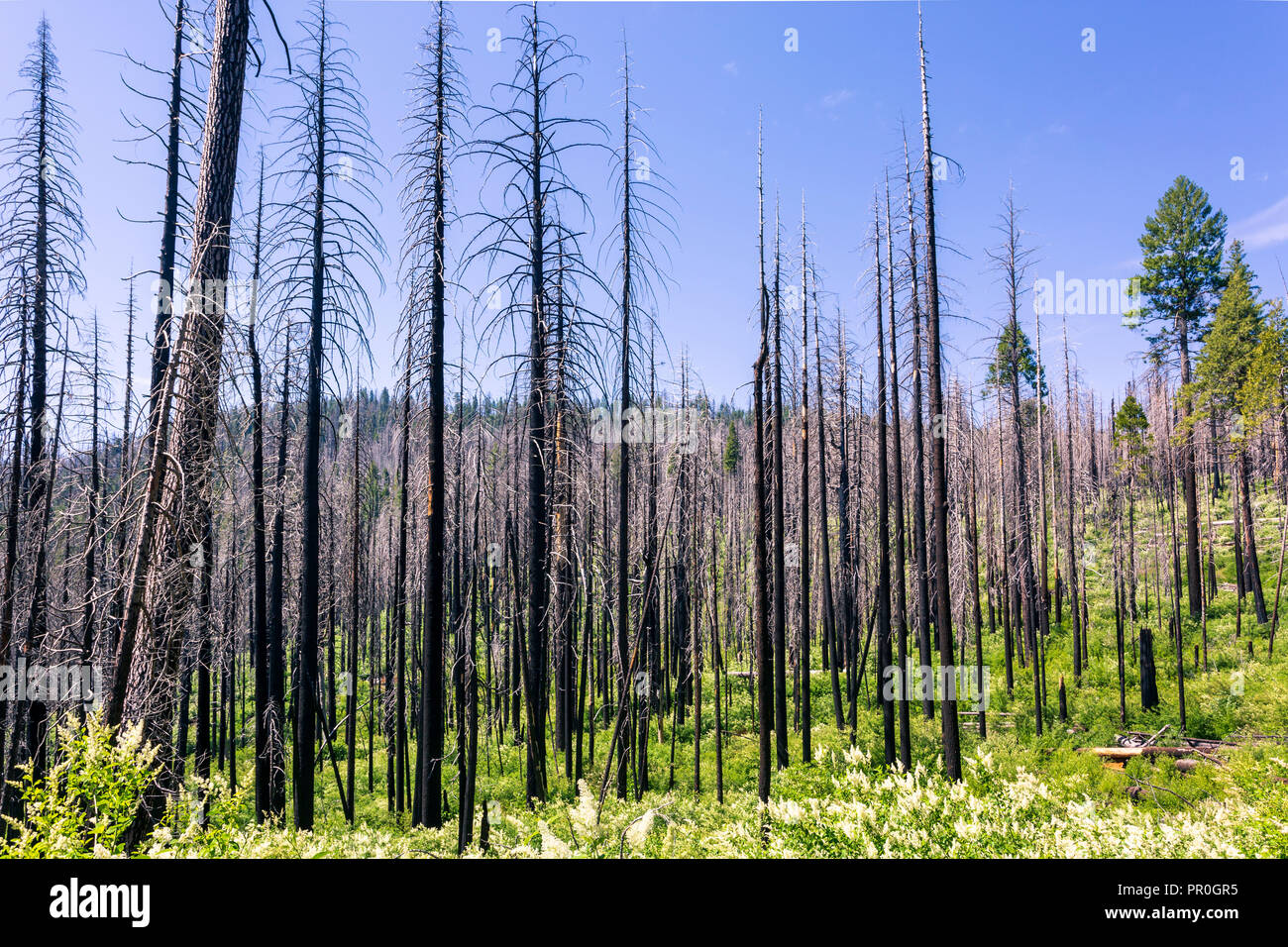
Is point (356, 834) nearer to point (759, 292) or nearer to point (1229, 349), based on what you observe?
point (759, 292)

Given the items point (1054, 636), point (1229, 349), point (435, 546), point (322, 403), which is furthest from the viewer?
point (1054, 636)

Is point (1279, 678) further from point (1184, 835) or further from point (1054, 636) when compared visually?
Answer: point (1184, 835)

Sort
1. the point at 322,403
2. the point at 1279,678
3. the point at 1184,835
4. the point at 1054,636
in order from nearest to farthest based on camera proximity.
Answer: the point at 1184,835 → the point at 322,403 → the point at 1279,678 → the point at 1054,636

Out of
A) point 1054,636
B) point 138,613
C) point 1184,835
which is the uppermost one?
point 138,613

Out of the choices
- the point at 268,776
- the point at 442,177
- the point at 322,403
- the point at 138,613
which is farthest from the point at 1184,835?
the point at 268,776

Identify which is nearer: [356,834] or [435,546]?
[356,834]

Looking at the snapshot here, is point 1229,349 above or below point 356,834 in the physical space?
above
